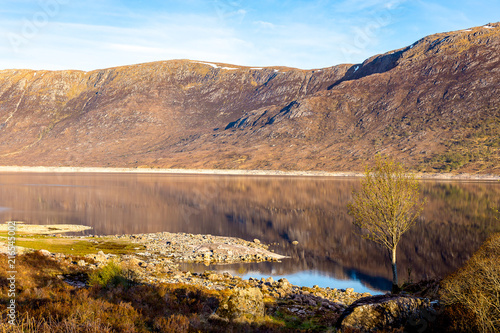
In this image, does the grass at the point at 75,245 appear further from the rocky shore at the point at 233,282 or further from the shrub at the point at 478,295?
the shrub at the point at 478,295

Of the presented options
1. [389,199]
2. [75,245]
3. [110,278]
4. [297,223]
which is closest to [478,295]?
[389,199]

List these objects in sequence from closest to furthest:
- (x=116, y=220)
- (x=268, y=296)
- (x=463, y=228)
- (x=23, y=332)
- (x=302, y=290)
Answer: (x=23, y=332), (x=268, y=296), (x=302, y=290), (x=463, y=228), (x=116, y=220)

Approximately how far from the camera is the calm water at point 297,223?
116 ft

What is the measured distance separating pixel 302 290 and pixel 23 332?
1927cm

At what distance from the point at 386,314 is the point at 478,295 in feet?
9.92

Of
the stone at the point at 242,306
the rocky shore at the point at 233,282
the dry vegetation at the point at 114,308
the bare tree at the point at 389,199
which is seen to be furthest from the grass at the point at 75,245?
the stone at the point at 242,306

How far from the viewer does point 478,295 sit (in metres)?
12.6

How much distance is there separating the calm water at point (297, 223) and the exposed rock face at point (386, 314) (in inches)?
651

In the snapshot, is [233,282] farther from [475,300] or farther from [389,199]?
[475,300]

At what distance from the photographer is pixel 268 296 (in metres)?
21.0

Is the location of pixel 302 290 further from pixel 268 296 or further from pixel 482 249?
pixel 482 249

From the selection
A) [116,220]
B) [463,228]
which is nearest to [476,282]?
[463,228]

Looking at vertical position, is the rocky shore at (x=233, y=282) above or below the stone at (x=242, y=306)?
below

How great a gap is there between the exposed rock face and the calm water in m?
16.5
